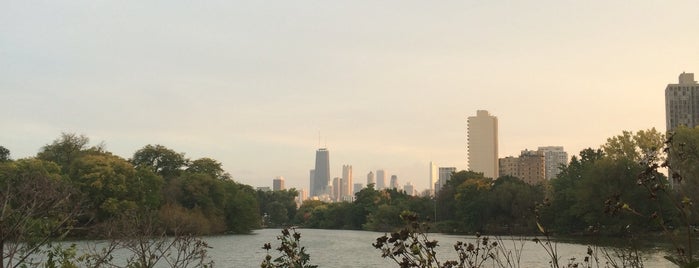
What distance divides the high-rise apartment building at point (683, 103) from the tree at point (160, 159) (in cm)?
9788

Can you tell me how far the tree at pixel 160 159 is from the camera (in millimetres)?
79000

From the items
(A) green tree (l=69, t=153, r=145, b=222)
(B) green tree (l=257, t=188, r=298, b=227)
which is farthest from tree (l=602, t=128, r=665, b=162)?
(B) green tree (l=257, t=188, r=298, b=227)

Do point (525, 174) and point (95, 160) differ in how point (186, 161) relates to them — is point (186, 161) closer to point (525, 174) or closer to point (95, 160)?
point (95, 160)

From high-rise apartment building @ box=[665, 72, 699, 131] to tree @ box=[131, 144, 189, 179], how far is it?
97.9m

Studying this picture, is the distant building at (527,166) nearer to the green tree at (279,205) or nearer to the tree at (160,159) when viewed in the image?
the green tree at (279,205)

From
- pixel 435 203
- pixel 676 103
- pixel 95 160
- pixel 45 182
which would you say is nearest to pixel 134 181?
pixel 95 160

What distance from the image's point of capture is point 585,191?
188 ft

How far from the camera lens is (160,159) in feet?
263

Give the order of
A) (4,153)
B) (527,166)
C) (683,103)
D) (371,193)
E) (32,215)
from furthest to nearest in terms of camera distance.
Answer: (527,166), (683,103), (371,193), (4,153), (32,215)

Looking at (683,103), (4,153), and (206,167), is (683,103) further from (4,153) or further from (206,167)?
(4,153)

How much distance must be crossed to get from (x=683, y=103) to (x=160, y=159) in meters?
103

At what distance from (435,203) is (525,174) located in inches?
3468

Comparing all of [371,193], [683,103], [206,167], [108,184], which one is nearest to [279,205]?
[371,193]

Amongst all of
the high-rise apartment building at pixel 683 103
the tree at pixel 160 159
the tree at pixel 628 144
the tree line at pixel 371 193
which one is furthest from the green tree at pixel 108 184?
the high-rise apartment building at pixel 683 103
